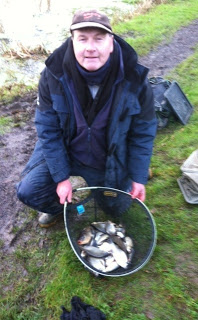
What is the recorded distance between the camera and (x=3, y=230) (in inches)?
119

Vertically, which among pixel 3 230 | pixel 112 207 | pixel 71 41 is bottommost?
pixel 3 230

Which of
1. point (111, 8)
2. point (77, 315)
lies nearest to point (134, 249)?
point (77, 315)

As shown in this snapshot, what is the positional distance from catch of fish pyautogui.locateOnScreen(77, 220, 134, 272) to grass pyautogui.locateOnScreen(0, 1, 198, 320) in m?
0.15

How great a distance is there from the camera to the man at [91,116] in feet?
6.47

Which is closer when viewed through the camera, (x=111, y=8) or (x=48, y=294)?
(x=48, y=294)

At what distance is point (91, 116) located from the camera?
7.23 ft

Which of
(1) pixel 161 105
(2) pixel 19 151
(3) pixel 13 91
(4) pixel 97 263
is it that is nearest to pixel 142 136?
(4) pixel 97 263

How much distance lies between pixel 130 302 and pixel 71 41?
1937mm

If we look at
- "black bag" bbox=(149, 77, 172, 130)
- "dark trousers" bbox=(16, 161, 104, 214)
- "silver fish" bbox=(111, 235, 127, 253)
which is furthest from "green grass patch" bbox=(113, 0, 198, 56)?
"silver fish" bbox=(111, 235, 127, 253)

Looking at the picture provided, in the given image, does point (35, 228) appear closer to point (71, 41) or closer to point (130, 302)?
point (130, 302)

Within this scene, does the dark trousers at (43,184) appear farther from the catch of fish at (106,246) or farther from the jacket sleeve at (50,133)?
the catch of fish at (106,246)

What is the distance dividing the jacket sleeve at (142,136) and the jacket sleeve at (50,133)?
1.75 feet

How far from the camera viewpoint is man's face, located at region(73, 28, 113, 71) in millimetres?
1901

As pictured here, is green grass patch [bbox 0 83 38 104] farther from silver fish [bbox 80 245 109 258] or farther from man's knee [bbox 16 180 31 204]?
silver fish [bbox 80 245 109 258]
